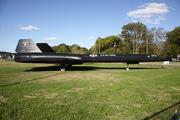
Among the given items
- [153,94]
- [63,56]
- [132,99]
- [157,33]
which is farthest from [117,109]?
[157,33]

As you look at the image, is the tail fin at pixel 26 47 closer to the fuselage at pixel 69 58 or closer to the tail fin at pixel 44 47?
the fuselage at pixel 69 58

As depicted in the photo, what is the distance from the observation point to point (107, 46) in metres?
62.2

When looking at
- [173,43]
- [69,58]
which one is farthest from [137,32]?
[69,58]

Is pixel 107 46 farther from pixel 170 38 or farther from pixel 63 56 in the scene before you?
pixel 63 56

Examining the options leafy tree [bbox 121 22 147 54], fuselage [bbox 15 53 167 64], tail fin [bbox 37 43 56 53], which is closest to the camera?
fuselage [bbox 15 53 167 64]

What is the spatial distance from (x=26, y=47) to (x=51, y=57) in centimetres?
375

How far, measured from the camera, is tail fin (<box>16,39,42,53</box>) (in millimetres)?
15821

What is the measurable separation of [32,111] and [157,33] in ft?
165

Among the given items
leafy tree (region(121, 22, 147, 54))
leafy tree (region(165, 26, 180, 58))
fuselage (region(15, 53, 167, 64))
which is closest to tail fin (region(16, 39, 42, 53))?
fuselage (region(15, 53, 167, 64))

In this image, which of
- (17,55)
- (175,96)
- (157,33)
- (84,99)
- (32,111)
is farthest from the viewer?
(157,33)

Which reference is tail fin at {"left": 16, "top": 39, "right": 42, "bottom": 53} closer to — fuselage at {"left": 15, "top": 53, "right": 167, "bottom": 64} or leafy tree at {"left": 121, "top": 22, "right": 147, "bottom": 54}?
fuselage at {"left": 15, "top": 53, "right": 167, "bottom": 64}

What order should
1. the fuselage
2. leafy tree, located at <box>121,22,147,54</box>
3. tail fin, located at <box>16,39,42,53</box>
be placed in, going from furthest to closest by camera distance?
leafy tree, located at <box>121,22,147,54</box> < tail fin, located at <box>16,39,42,53</box> < the fuselage

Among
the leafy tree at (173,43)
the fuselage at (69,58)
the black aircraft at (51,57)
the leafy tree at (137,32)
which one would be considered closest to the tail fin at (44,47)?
the black aircraft at (51,57)

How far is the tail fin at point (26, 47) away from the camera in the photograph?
1582 cm
